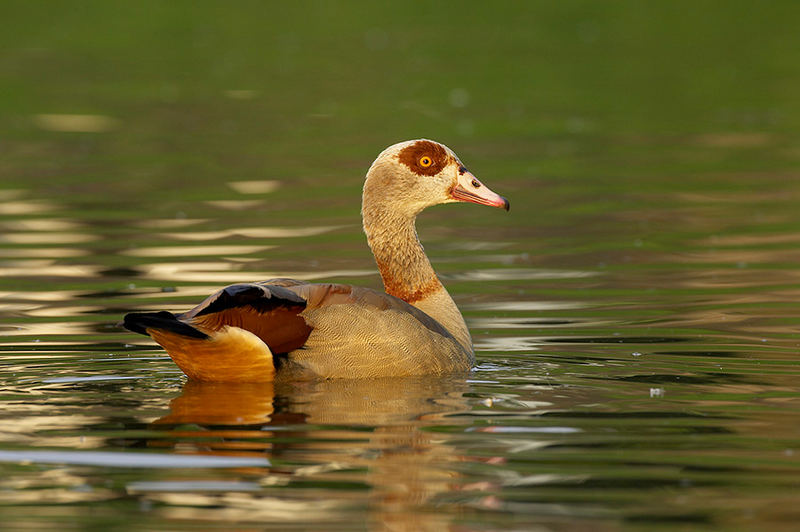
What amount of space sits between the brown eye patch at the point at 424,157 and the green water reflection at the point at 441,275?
140cm

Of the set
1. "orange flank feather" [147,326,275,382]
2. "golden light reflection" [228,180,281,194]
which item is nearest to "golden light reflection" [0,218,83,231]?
"golden light reflection" [228,180,281,194]

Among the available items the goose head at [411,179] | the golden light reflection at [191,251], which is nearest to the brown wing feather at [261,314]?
the goose head at [411,179]

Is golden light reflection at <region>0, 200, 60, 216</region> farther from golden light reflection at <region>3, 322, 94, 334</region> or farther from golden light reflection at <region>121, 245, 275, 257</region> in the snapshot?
golden light reflection at <region>3, 322, 94, 334</region>

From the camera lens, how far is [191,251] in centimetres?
1499

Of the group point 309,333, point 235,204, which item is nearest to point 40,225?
point 235,204

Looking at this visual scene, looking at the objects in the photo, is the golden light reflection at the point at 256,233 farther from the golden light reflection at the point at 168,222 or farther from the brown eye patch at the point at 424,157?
the brown eye patch at the point at 424,157

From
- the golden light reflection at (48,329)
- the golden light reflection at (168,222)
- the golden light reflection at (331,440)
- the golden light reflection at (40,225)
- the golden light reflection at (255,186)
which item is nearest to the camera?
the golden light reflection at (331,440)

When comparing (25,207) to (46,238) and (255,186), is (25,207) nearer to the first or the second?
(46,238)

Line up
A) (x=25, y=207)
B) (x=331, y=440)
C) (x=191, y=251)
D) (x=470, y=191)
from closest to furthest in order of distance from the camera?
(x=331, y=440)
(x=470, y=191)
(x=191, y=251)
(x=25, y=207)

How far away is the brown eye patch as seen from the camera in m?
10.9

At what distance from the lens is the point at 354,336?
9.33 m

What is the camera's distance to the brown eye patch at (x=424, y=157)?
35.7ft

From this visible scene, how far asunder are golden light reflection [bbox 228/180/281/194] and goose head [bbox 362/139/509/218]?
335 inches

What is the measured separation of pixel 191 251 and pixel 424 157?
185 inches
